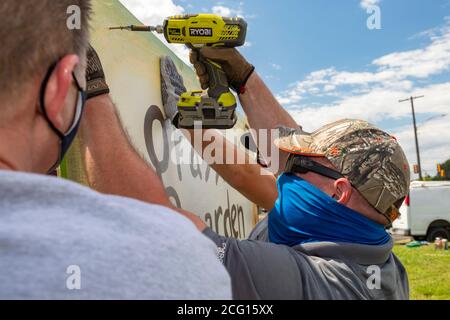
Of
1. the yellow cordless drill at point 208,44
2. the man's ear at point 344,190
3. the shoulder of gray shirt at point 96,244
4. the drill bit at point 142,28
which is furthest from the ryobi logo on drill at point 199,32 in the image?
the shoulder of gray shirt at point 96,244

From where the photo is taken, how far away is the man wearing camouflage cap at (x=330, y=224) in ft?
4.54

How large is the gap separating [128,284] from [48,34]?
0.50 m

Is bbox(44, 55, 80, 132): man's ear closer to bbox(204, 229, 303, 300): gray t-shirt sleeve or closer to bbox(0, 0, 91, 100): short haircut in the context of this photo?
bbox(0, 0, 91, 100): short haircut

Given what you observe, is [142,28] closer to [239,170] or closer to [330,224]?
[239,170]

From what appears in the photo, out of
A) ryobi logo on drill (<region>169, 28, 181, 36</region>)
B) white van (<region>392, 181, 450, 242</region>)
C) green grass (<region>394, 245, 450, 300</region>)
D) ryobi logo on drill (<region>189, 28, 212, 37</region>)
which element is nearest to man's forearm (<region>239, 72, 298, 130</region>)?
ryobi logo on drill (<region>189, 28, 212, 37</region>)

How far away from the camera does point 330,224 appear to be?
1.71m

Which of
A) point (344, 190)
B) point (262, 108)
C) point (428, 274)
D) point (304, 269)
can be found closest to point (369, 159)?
point (344, 190)

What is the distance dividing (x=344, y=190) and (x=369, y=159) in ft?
0.52

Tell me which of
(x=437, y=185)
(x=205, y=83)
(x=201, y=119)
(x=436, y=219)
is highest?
(x=205, y=83)

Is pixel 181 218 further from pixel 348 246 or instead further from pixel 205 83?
pixel 205 83
